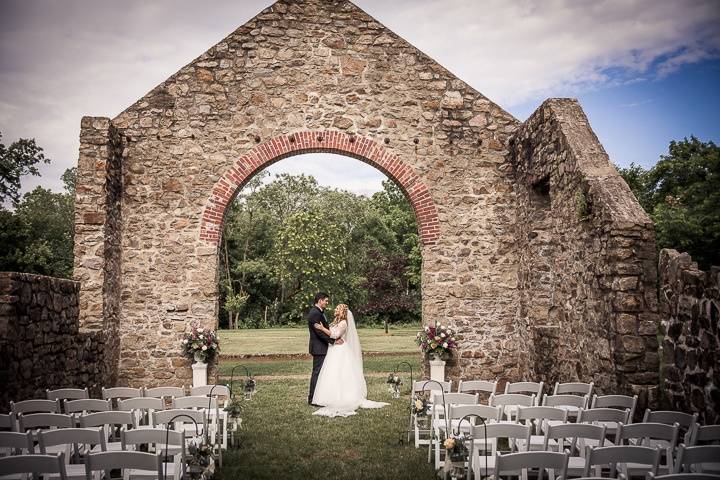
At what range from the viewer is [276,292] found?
3725 cm

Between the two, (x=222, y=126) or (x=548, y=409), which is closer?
(x=548, y=409)

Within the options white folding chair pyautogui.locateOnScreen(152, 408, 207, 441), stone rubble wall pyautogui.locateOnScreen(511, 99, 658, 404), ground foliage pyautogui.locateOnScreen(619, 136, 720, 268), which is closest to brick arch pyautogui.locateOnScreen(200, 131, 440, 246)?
stone rubble wall pyautogui.locateOnScreen(511, 99, 658, 404)

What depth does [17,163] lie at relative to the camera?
26844 millimetres

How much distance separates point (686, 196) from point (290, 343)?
22786 mm

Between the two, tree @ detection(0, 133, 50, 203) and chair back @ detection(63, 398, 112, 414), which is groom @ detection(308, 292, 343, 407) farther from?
tree @ detection(0, 133, 50, 203)

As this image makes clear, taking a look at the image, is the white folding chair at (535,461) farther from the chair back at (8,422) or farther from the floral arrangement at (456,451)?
the chair back at (8,422)

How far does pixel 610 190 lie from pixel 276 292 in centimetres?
3144

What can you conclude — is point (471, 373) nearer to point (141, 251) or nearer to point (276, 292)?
point (141, 251)

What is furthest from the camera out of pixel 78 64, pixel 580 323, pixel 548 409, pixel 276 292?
pixel 276 292

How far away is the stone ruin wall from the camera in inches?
408

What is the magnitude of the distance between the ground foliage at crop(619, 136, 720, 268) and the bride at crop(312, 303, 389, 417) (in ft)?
68.5

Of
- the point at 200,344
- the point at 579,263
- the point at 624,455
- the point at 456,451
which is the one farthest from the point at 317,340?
the point at 624,455

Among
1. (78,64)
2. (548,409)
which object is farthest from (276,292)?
(548,409)

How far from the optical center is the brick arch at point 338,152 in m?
10.5
